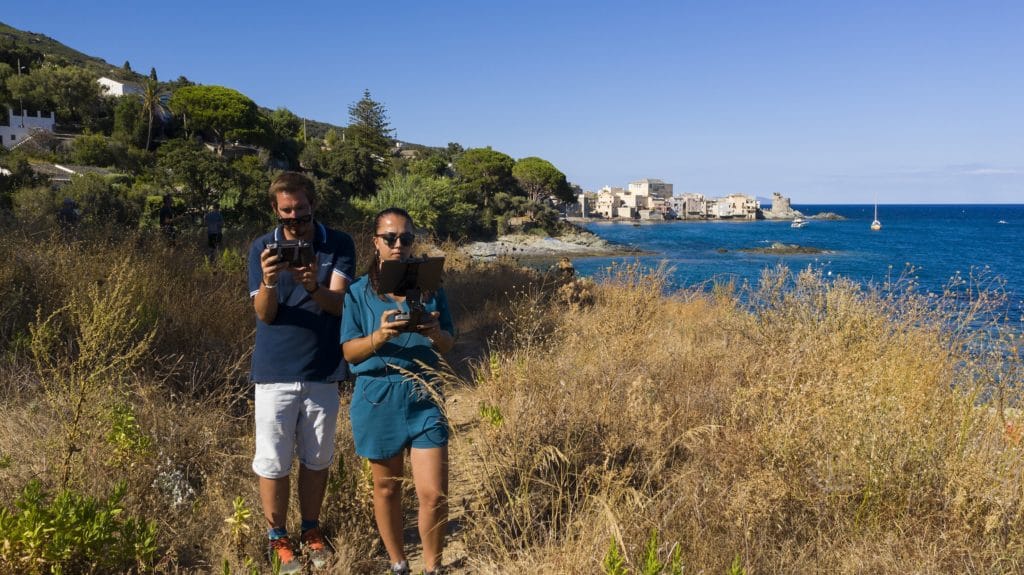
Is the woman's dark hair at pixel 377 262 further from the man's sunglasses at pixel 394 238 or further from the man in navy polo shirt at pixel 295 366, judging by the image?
the man in navy polo shirt at pixel 295 366

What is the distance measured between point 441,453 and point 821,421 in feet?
6.12

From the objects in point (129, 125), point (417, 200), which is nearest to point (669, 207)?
point (129, 125)

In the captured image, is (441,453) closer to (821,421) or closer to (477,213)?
(821,421)

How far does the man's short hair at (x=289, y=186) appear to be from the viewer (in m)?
2.72

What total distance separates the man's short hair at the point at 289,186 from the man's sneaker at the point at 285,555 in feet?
4.70

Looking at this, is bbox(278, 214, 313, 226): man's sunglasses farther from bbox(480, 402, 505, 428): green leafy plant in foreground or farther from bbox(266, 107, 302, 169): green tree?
bbox(266, 107, 302, 169): green tree

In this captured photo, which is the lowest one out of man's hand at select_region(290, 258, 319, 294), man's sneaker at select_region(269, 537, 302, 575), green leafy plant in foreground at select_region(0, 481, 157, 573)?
man's sneaker at select_region(269, 537, 302, 575)

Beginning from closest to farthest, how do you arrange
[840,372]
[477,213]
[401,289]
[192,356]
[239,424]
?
[401,289] < [840,372] < [239,424] < [192,356] < [477,213]

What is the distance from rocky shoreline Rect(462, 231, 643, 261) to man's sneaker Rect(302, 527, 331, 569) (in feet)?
135

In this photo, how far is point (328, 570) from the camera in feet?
8.79

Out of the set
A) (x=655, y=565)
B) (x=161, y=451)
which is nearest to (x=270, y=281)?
(x=161, y=451)

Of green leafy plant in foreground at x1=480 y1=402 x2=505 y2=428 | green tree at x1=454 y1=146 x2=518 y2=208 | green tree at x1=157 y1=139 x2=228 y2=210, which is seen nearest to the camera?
green leafy plant in foreground at x1=480 y1=402 x2=505 y2=428

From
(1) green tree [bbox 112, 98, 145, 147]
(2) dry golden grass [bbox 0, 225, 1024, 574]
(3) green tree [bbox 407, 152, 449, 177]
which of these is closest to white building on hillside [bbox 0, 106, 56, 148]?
(1) green tree [bbox 112, 98, 145, 147]

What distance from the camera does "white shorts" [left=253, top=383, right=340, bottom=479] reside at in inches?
105
